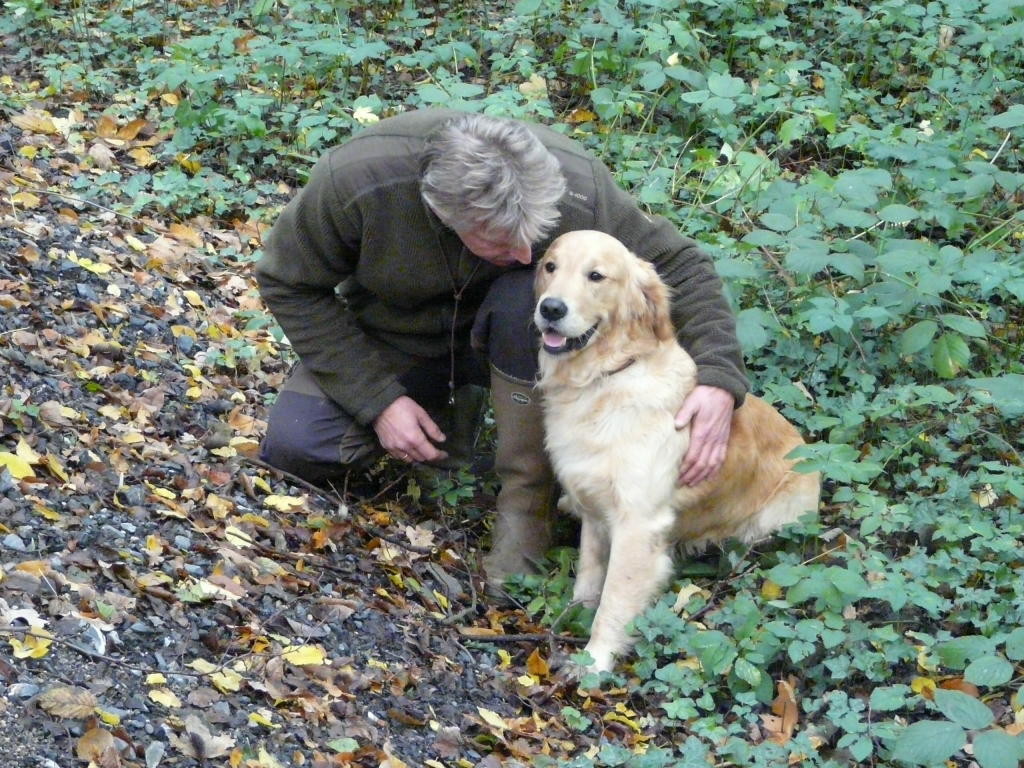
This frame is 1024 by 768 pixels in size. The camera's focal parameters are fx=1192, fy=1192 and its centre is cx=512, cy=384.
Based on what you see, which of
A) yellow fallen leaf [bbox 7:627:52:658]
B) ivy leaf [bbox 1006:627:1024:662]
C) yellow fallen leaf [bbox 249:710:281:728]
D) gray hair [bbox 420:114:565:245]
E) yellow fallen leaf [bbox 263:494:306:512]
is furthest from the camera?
yellow fallen leaf [bbox 263:494:306:512]

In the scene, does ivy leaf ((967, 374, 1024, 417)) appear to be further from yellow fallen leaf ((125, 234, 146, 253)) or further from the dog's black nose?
yellow fallen leaf ((125, 234, 146, 253))

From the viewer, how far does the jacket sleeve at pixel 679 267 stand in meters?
4.25

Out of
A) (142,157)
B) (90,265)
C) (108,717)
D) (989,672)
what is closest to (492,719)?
(108,717)

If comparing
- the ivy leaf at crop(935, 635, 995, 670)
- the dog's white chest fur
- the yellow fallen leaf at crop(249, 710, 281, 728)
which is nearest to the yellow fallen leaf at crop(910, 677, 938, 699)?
the ivy leaf at crop(935, 635, 995, 670)

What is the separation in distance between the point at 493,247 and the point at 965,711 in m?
2.01

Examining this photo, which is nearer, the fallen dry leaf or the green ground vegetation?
the fallen dry leaf

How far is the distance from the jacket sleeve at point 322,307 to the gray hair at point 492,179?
0.54m

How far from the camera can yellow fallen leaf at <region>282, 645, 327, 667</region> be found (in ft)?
11.2

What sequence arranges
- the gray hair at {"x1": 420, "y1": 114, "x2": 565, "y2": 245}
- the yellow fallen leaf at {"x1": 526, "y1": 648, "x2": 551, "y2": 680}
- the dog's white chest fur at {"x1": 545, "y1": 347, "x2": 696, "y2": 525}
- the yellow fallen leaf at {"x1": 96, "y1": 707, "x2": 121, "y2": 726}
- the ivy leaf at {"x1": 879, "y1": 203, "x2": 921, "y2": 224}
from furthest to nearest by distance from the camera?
the ivy leaf at {"x1": 879, "y1": 203, "x2": 921, "y2": 224}
the dog's white chest fur at {"x1": 545, "y1": 347, "x2": 696, "y2": 525}
the yellow fallen leaf at {"x1": 526, "y1": 648, "x2": 551, "y2": 680}
the gray hair at {"x1": 420, "y1": 114, "x2": 565, "y2": 245}
the yellow fallen leaf at {"x1": 96, "y1": 707, "x2": 121, "y2": 726}

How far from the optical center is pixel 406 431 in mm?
4418

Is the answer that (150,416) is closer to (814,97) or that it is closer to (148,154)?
(148,154)

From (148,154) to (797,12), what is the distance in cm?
416

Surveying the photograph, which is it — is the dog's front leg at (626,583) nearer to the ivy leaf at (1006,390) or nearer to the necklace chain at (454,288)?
the necklace chain at (454,288)

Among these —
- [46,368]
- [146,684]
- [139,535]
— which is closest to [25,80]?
[46,368]
